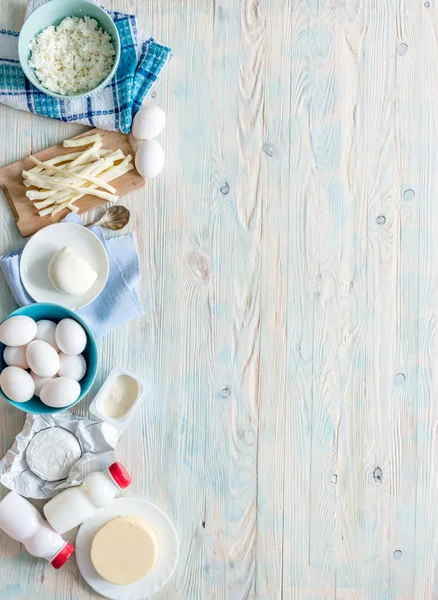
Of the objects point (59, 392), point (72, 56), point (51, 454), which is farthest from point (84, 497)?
point (72, 56)

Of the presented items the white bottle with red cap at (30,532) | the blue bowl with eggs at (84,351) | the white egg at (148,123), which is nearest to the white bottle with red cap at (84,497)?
the white bottle with red cap at (30,532)

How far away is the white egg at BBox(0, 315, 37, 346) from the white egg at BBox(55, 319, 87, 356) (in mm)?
45

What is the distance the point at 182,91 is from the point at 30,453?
69cm

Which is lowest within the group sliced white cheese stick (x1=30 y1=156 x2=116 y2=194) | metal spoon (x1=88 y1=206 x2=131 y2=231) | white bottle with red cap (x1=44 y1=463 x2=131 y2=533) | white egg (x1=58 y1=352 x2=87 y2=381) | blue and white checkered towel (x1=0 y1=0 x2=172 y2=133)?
white bottle with red cap (x1=44 y1=463 x2=131 y2=533)

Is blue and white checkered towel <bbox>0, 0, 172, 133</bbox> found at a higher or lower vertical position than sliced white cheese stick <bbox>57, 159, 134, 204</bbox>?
higher

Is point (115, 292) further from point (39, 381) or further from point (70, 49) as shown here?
point (70, 49)

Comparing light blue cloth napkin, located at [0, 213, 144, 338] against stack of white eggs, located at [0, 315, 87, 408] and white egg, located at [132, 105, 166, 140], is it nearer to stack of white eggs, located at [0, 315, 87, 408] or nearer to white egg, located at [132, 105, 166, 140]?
stack of white eggs, located at [0, 315, 87, 408]

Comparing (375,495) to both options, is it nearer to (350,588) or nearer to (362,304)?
(350,588)

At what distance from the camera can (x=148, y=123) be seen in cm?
115

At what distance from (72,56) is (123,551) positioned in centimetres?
84

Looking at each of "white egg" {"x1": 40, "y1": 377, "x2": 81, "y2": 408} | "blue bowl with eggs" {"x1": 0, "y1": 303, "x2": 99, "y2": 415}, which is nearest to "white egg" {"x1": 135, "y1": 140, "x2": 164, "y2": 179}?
"blue bowl with eggs" {"x1": 0, "y1": 303, "x2": 99, "y2": 415}

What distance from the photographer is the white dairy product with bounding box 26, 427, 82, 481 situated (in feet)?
3.71

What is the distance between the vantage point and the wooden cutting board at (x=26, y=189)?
1158 millimetres

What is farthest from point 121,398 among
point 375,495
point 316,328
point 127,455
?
point 375,495
